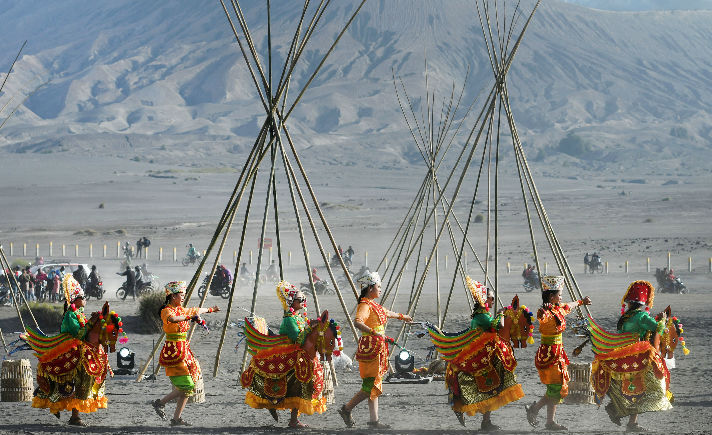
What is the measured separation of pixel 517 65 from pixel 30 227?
6030 inches

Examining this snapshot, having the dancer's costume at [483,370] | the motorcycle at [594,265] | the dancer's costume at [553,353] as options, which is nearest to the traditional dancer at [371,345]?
the dancer's costume at [483,370]

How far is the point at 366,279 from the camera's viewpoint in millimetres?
9438

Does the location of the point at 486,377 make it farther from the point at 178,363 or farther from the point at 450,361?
the point at 178,363

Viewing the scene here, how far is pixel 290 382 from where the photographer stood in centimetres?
935

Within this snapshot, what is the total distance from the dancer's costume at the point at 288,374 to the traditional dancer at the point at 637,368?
243 centimetres

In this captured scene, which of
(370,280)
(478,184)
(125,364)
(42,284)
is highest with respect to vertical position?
(478,184)

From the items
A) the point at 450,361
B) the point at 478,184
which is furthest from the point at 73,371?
the point at 478,184

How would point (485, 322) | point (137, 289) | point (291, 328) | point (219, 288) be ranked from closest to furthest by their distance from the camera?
point (485, 322)
point (291, 328)
point (219, 288)
point (137, 289)

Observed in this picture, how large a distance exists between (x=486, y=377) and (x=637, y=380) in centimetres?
Answer: 122

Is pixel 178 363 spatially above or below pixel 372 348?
below

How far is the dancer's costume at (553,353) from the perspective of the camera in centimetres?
925

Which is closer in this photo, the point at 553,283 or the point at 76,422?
the point at 553,283

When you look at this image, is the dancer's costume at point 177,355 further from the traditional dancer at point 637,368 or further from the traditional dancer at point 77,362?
the traditional dancer at point 637,368

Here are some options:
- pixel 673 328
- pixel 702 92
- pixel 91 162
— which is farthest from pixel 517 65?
pixel 673 328
